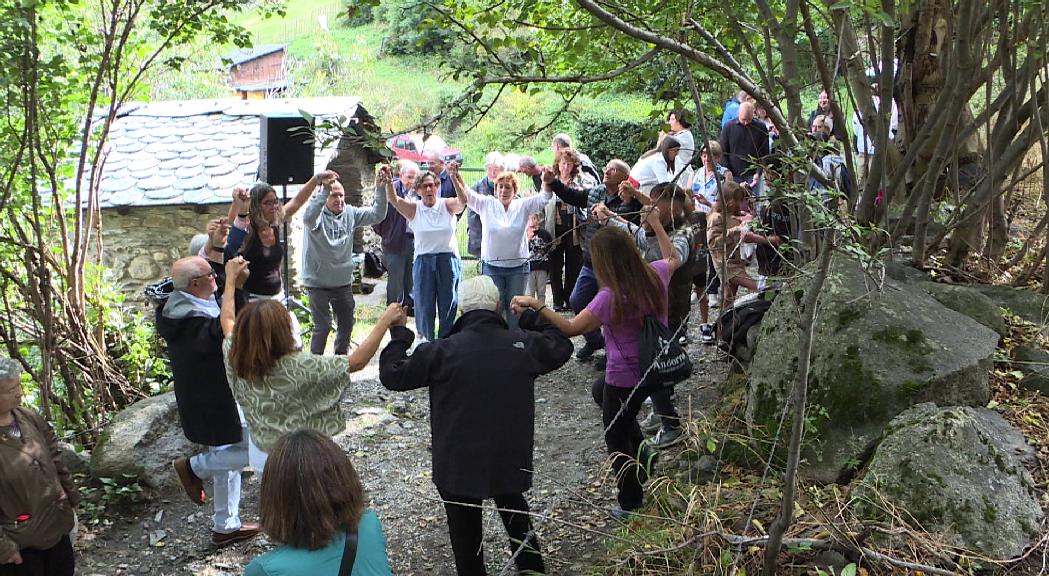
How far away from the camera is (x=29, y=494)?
141 inches

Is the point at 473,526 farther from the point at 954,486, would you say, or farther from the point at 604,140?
the point at 604,140

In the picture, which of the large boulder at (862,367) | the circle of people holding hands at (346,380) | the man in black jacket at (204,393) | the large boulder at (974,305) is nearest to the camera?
the circle of people holding hands at (346,380)

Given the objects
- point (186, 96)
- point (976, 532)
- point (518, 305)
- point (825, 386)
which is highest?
point (186, 96)

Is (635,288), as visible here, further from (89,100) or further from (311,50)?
(311,50)

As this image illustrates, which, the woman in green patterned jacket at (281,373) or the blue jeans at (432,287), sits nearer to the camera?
the woman in green patterned jacket at (281,373)

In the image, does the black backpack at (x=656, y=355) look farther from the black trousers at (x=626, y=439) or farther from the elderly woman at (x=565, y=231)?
the elderly woman at (x=565, y=231)

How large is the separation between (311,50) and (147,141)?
2441 centimetres

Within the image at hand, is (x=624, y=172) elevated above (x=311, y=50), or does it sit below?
below

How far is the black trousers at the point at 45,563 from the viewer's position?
3611mm

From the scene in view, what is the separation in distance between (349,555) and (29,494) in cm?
195

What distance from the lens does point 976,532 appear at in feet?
11.0

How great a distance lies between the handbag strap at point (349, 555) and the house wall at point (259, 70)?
108 feet

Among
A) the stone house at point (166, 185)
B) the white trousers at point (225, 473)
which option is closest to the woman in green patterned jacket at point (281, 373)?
the white trousers at point (225, 473)

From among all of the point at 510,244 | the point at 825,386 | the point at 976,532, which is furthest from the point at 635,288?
the point at 510,244
